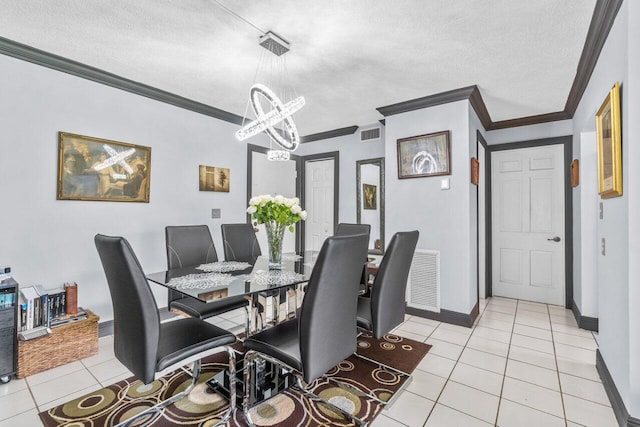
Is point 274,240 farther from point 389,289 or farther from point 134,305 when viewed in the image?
point 134,305

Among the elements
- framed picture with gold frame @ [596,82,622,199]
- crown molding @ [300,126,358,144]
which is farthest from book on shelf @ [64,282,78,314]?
framed picture with gold frame @ [596,82,622,199]

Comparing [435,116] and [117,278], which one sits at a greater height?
[435,116]

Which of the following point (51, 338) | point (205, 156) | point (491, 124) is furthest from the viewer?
point (491, 124)

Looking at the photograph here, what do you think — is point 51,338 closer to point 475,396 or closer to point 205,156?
point 205,156

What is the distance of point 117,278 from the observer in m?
1.48

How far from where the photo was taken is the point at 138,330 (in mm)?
1438

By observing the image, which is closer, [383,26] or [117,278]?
[117,278]

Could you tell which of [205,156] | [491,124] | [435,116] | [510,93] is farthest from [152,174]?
[491,124]

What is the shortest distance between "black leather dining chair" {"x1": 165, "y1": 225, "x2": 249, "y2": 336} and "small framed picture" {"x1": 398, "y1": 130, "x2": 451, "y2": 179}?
2310 millimetres

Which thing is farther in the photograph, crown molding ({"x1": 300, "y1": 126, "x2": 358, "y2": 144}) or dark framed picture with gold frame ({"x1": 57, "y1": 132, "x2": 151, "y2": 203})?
crown molding ({"x1": 300, "y1": 126, "x2": 358, "y2": 144})

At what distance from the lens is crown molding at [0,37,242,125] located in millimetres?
2446

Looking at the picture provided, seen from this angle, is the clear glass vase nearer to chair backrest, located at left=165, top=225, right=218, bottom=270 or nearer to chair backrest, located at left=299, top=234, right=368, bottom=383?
chair backrest, located at left=165, top=225, right=218, bottom=270

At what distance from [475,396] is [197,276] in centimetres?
200

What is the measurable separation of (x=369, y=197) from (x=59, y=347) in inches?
147
